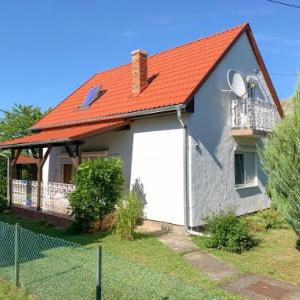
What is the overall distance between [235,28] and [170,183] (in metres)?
7.06

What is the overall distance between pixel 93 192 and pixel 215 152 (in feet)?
14.3

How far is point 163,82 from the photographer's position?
1441 cm

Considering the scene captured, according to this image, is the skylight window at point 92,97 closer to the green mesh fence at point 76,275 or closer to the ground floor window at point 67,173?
the ground floor window at point 67,173

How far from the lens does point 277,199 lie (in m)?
8.98

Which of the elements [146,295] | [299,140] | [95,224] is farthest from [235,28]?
[146,295]

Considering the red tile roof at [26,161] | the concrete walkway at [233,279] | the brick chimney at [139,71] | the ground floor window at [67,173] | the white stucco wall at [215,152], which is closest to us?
the concrete walkway at [233,279]

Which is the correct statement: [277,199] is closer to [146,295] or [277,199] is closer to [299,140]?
[299,140]

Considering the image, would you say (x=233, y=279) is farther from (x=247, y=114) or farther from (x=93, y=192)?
(x=247, y=114)

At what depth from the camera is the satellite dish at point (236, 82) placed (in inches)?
564

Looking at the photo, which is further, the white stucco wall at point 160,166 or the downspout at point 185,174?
the white stucco wall at point 160,166

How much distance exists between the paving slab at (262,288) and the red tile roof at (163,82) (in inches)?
229

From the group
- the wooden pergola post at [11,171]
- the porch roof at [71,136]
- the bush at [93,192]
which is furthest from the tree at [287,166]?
the wooden pergola post at [11,171]

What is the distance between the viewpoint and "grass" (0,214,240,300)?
6.41 metres

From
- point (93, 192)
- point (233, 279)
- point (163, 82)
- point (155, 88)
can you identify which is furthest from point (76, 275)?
point (163, 82)
